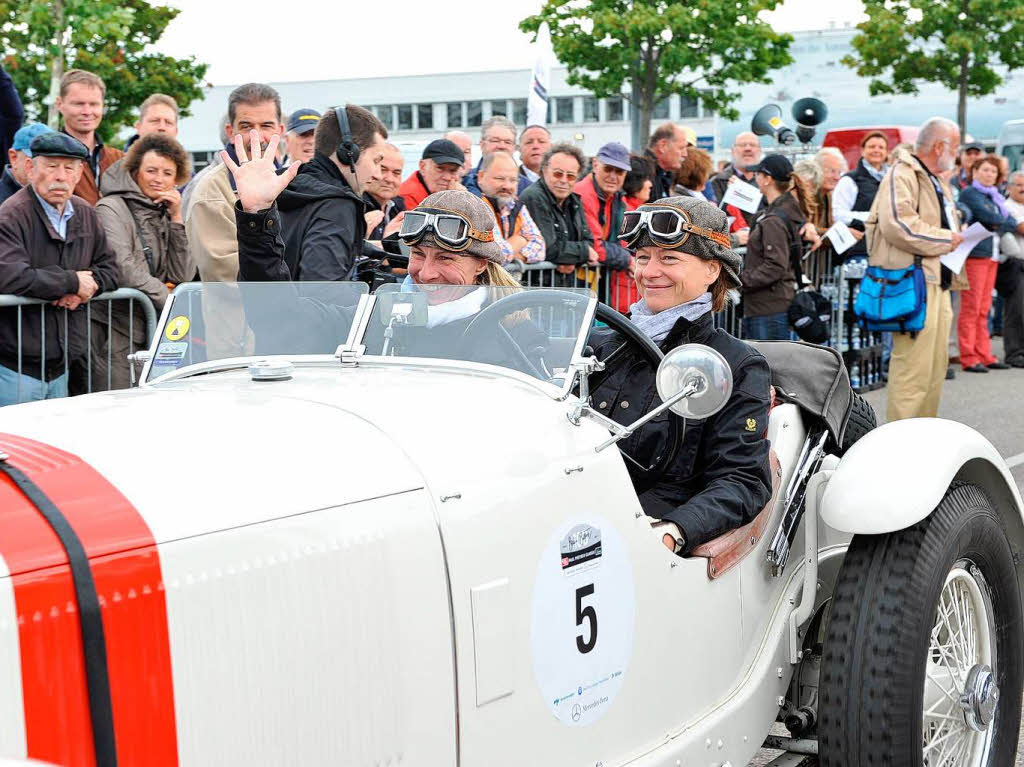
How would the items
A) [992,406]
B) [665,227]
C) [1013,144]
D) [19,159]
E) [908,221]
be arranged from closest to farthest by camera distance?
[665,227] < [19,159] < [908,221] < [992,406] < [1013,144]

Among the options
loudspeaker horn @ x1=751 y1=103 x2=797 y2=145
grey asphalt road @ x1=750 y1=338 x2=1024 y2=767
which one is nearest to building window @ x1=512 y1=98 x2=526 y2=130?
loudspeaker horn @ x1=751 y1=103 x2=797 y2=145

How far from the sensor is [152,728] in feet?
6.01

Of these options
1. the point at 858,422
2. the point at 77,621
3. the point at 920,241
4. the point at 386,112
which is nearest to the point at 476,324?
the point at 77,621

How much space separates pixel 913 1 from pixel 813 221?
23748mm

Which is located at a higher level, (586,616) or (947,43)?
(947,43)

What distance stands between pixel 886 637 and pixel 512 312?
123cm

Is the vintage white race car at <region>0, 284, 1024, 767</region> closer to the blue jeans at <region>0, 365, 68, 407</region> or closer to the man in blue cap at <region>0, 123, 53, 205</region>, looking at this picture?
the blue jeans at <region>0, 365, 68, 407</region>

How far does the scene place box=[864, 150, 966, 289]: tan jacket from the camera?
8266 mm

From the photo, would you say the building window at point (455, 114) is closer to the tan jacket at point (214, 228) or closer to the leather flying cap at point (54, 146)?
the tan jacket at point (214, 228)

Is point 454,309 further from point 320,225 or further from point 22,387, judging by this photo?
point 22,387

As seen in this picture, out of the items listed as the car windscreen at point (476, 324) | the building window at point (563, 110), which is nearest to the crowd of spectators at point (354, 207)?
the car windscreen at point (476, 324)

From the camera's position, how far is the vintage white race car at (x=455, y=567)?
1.87m

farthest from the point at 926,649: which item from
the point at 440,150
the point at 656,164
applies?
the point at 656,164

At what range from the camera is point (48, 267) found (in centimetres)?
539
